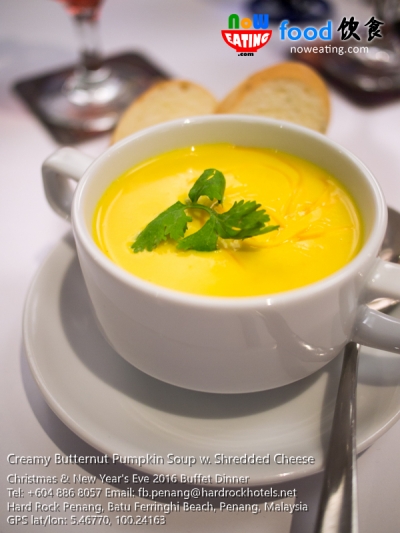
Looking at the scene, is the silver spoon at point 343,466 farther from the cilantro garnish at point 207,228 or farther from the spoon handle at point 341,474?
the cilantro garnish at point 207,228

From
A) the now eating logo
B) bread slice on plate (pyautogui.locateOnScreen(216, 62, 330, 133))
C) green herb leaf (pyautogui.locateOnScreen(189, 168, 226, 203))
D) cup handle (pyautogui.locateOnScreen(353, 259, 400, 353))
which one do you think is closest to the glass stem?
the now eating logo

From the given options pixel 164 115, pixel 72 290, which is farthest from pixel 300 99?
pixel 72 290

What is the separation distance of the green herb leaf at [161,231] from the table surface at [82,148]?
34 centimetres

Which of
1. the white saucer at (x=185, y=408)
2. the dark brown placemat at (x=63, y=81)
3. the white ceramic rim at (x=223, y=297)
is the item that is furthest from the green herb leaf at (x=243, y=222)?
the dark brown placemat at (x=63, y=81)

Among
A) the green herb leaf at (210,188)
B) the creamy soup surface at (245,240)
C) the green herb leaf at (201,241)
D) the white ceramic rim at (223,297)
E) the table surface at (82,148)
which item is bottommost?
the table surface at (82,148)

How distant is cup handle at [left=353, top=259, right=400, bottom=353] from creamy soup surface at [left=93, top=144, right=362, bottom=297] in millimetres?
72

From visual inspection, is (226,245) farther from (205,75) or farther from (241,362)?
(205,75)

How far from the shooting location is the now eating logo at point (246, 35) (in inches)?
75.9

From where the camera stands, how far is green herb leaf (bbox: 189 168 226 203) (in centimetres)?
90

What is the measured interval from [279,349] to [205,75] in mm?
1557

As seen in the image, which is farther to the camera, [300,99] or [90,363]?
[300,99]

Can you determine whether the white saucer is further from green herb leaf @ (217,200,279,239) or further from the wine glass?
the wine glass

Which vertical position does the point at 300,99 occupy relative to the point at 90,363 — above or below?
above

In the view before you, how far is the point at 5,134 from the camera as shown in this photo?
1659 millimetres
